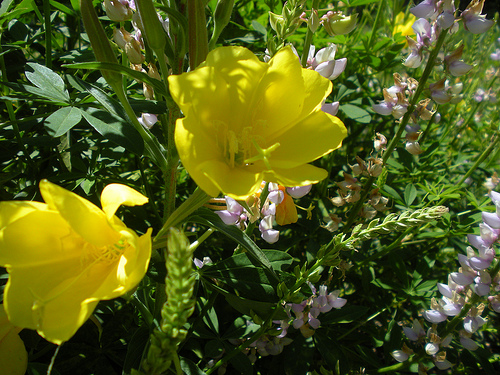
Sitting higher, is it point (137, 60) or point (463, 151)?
point (137, 60)

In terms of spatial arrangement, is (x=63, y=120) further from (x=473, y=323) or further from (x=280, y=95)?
(x=473, y=323)

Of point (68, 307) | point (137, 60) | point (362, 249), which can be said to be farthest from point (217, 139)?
point (362, 249)

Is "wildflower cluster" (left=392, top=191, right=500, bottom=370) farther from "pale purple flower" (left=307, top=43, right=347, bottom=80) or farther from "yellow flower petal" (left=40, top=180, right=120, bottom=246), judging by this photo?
"yellow flower petal" (left=40, top=180, right=120, bottom=246)

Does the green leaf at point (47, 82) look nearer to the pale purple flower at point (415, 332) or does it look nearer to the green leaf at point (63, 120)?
the green leaf at point (63, 120)

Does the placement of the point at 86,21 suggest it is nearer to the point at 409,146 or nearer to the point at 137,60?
the point at 137,60

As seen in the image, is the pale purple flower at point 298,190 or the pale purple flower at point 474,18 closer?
the pale purple flower at point 298,190

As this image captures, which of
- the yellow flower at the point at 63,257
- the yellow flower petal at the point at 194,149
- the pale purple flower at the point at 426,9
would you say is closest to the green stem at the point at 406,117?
the pale purple flower at the point at 426,9

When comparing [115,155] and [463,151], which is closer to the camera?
[115,155]
